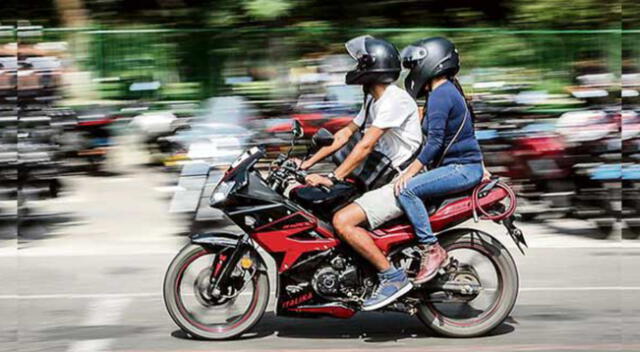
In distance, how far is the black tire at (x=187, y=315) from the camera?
7188mm

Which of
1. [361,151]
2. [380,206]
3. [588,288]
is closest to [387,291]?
[380,206]

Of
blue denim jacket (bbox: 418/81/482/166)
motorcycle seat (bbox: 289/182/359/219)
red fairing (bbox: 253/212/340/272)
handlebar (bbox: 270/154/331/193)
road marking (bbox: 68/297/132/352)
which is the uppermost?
blue denim jacket (bbox: 418/81/482/166)

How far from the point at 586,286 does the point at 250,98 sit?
537 centimetres

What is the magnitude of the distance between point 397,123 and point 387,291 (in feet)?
3.45

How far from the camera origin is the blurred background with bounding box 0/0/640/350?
1131cm

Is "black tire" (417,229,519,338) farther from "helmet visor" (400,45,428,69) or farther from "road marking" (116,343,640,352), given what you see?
"helmet visor" (400,45,428,69)

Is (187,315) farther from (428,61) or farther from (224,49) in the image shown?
(224,49)

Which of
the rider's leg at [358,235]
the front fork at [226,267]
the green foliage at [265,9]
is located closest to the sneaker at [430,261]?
the rider's leg at [358,235]

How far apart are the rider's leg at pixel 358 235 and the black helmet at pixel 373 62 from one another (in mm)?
829

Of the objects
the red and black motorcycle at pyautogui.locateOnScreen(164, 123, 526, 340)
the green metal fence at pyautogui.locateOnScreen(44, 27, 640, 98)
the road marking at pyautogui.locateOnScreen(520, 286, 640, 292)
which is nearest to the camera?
the red and black motorcycle at pyautogui.locateOnScreen(164, 123, 526, 340)

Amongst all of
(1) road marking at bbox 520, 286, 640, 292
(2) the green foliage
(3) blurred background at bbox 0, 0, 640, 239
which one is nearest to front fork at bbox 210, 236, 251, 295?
(1) road marking at bbox 520, 286, 640, 292

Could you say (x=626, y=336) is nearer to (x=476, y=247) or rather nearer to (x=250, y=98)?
(x=476, y=247)

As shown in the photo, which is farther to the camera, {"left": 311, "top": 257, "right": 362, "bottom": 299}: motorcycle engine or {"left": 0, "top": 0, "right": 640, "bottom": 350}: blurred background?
{"left": 0, "top": 0, "right": 640, "bottom": 350}: blurred background

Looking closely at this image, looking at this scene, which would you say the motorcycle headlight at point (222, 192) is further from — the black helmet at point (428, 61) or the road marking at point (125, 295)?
the road marking at point (125, 295)
